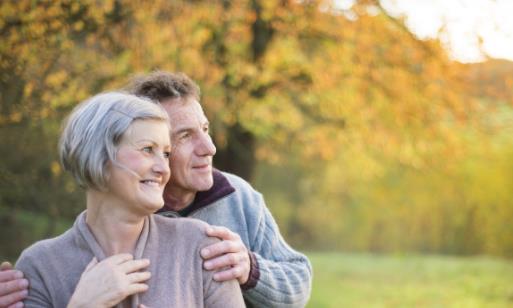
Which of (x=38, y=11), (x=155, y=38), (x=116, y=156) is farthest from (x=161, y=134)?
(x=155, y=38)

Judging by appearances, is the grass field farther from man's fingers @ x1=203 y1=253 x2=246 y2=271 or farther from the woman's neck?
the woman's neck

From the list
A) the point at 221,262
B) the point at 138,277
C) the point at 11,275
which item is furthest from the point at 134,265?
the point at 11,275

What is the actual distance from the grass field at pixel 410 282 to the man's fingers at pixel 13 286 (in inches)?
335

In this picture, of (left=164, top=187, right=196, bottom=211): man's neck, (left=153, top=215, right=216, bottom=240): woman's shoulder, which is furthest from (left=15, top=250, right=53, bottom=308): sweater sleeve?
(left=164, top=187, right=196, bottom=211): man's neck

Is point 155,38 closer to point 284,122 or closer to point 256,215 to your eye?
point 284,122

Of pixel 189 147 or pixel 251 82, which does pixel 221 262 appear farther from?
pixel 251 82

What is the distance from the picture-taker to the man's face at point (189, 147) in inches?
109

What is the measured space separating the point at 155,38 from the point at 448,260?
383 inches

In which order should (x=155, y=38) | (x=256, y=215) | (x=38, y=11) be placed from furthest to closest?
(x=155, y=38) < (x=38, y=11) < (x=256, y=215)

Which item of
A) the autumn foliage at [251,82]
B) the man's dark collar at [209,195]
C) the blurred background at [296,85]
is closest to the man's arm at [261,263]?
the man's dark collar at [209,195]

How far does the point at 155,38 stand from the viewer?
696 centimetres

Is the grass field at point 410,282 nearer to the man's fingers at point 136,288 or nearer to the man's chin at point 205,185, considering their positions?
the man's chin at point 205,185

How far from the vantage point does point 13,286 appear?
2.28 m

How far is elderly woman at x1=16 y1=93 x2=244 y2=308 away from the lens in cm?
225
